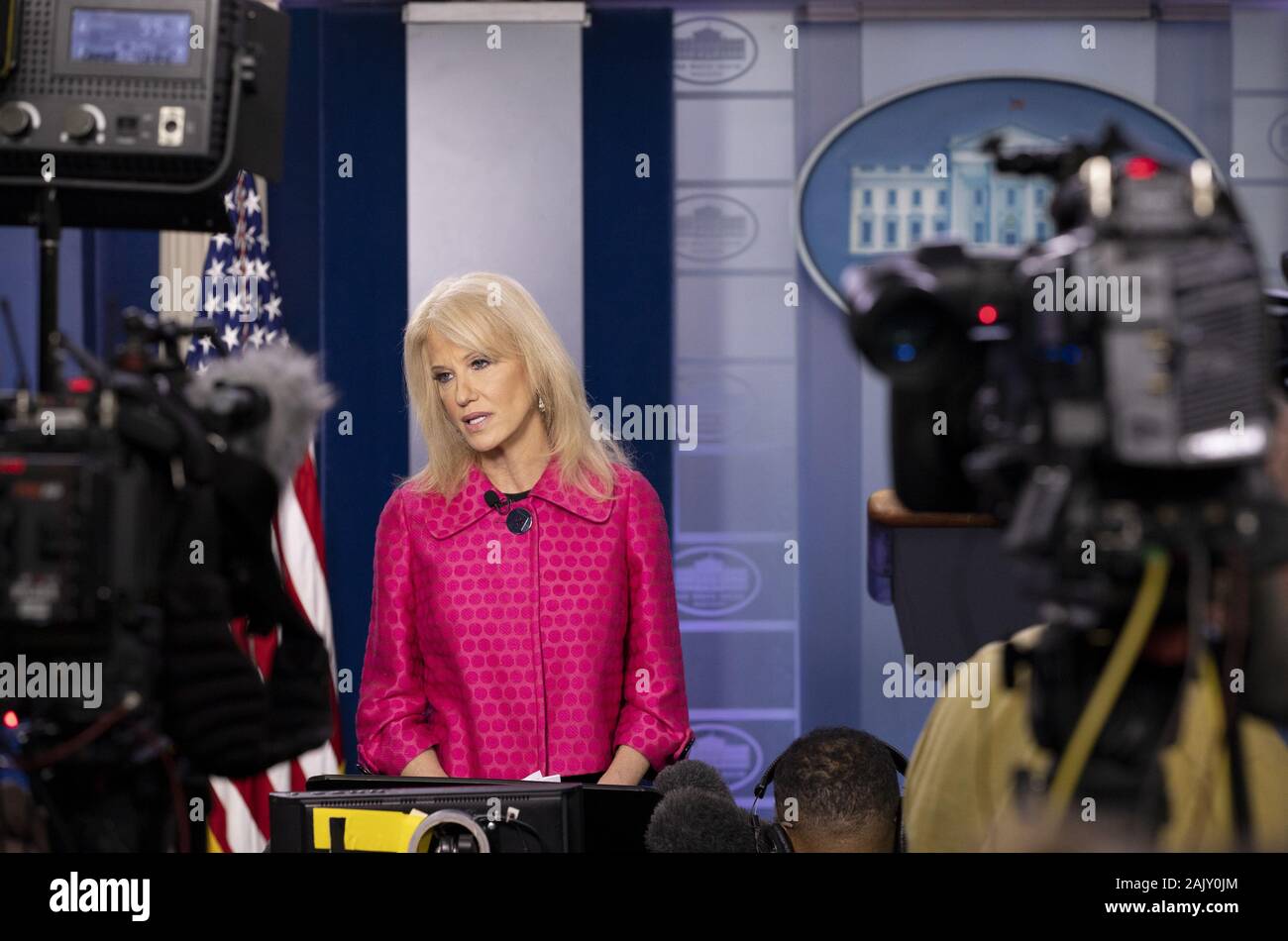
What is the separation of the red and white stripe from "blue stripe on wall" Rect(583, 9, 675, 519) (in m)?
0.89

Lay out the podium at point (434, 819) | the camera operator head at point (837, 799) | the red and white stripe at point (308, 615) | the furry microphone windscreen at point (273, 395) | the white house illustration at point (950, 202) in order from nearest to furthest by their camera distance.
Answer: the furry microphone windscreen at point (273, 395) → the podium at point (434, 819) → the camera operator head at point (837, 799) → the red and white stripe at point (308, 615) → the white house illustration at point (950, 202)

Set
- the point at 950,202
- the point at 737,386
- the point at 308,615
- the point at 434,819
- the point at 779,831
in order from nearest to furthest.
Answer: the point at 434,819
the point at 779,831
the point at 308,615
the point at 950,202
the point at 737,386

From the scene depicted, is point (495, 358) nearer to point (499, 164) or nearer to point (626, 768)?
point (626, 768)

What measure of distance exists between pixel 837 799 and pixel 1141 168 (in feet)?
3.15

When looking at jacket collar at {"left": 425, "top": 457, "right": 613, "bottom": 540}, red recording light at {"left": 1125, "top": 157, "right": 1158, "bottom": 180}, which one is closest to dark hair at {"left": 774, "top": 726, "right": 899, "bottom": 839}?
jacket collar at {"left": 425, "top": 457, "right": 613, "bottom": 540}

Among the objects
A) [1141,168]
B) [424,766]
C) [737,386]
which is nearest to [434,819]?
[424,766]

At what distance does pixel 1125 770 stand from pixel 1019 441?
10.7 inches

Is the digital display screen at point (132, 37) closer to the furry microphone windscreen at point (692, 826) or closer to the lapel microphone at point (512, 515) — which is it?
the lapel microphone at point (512, 515)

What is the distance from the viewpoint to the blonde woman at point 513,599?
7.45 feet

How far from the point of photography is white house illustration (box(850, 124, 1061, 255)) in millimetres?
3684

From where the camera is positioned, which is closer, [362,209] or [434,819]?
[434,819]

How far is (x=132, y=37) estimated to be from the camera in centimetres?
173

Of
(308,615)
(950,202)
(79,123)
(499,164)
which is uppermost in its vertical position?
(499,164)

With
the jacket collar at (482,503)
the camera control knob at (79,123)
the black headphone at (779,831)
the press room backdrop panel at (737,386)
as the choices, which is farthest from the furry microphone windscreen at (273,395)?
the press room backdrop panel at (737,386)
